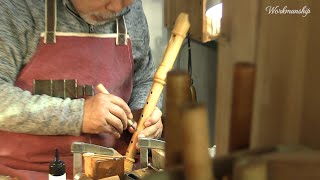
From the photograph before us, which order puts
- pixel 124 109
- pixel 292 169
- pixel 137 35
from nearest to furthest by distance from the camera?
pixel 292 169 → pixel 124 109 → pixel 137 35

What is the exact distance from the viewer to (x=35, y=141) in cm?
99

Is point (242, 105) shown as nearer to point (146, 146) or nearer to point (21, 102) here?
point (146, 146)

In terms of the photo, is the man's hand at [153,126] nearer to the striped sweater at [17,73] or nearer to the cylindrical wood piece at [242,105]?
the striped sweater at [17,73]

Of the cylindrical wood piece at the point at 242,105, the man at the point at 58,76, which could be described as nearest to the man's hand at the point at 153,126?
the man at the point at 58,76

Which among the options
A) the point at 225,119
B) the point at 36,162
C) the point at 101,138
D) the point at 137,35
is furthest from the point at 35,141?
the point at 225,119

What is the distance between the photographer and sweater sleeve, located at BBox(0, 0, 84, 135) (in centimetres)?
94

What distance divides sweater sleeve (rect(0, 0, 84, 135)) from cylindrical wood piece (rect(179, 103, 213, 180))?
2.47 feet

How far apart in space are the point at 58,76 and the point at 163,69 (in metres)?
0.35

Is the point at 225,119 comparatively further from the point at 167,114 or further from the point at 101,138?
the point at 101,138

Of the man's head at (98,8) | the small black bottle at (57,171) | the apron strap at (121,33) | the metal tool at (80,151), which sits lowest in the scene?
the small black bottle at (57,171)

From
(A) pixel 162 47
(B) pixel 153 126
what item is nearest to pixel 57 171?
(B) pixel 153 126

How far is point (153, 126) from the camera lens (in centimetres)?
98

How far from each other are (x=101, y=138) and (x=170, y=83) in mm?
802

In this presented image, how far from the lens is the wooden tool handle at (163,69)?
0.68 meters
